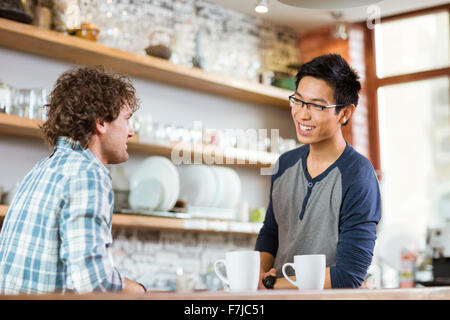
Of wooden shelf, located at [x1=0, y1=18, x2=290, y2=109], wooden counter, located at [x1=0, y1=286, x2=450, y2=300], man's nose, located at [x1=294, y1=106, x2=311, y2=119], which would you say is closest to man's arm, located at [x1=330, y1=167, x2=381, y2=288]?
man's nose, located at [x1=294, y1=106, x2=311, y2=119]

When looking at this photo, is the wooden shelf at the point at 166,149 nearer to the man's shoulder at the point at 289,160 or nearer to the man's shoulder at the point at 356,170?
the man's shoulder at the point at 289,160

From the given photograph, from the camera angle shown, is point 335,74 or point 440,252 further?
point 440,252

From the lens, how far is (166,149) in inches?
157

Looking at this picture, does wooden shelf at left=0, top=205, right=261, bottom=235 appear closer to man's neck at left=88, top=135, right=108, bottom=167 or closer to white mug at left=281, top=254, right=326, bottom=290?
man's neck at left=88, top=135, right=108, bottom=167

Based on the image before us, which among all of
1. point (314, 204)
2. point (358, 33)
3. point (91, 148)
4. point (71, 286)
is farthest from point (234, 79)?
point (71, 286)

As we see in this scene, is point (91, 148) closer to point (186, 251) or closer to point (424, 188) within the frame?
point (186, 251)

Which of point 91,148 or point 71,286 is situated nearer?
point 71,286

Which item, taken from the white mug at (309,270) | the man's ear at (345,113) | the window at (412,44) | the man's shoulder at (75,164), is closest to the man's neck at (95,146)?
the man's shoulder at (75,164)

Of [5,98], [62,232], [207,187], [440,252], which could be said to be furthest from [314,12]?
[62,232]

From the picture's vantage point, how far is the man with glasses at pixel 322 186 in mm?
2006

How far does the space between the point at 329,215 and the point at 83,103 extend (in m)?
0.86

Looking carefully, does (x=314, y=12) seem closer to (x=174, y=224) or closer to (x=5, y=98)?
(x=174, y=224)

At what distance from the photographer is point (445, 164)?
4961 millimetres
